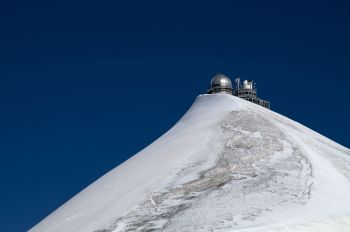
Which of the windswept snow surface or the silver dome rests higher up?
the silver dome

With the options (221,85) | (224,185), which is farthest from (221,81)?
(224,185)

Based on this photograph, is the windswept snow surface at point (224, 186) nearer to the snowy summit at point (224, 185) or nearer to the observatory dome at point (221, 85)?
the snowy summit at point (224, 185)

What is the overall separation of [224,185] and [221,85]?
4432 cm

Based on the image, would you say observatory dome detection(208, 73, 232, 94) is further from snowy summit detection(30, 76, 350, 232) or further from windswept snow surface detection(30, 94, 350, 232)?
windswept snow surface detection(30, 94, 350, 232)

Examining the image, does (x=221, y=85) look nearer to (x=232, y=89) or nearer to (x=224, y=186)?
(x=232, y=89)

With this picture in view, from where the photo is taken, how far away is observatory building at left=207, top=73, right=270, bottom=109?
236 feet

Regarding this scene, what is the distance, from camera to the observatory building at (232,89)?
236 feet

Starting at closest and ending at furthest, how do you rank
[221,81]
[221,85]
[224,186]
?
[224,186], [221,85], [221,81]

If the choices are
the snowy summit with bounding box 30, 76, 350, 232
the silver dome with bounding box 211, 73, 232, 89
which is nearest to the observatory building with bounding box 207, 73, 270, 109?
the silver dome with bounding box 211, 73, 232, 89

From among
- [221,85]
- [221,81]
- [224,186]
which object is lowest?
[224,186]

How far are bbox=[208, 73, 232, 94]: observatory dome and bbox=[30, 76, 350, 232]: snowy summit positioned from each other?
2733 cm

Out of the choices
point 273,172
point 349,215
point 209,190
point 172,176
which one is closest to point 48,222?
point 172,176

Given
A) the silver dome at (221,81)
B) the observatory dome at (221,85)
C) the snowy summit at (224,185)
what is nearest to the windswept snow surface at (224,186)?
the snowy summit at (224,185)

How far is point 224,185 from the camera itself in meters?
28.2
